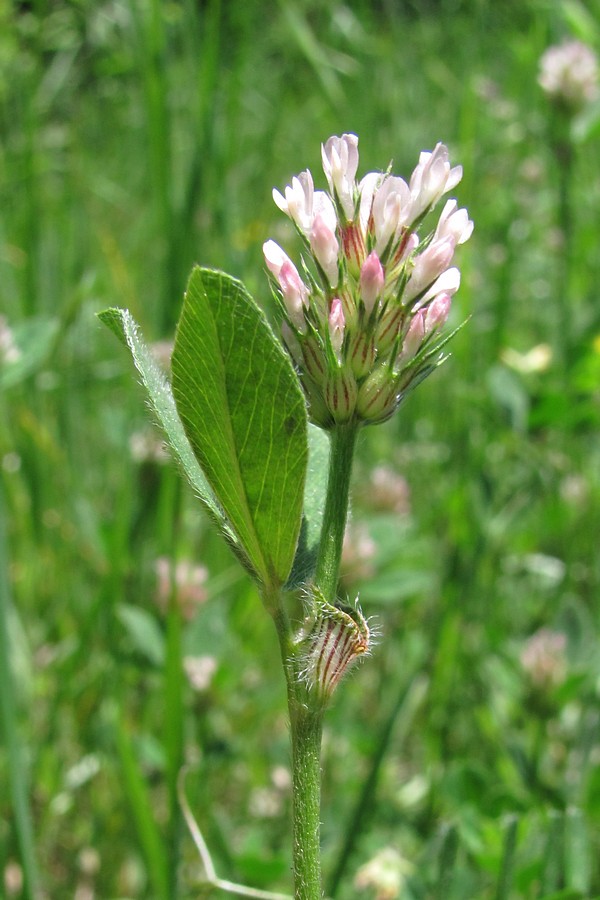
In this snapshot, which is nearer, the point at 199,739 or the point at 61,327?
the point at 199,739

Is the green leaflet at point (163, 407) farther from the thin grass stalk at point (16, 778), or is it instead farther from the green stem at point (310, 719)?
the thin grass stalk at point (16, 778)

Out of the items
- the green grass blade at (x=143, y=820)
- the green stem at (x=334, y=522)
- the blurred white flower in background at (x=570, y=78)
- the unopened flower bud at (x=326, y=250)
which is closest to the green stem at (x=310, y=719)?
the green stem at (x=334, y=522)

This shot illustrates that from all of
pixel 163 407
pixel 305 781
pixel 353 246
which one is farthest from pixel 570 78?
pixel 305 781

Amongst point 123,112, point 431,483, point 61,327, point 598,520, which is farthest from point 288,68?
point 123,112

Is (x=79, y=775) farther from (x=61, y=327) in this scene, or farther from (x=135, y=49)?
(x=135, y=49)

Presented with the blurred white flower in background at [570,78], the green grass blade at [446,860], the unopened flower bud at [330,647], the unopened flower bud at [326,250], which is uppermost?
the blurred white flower in background at [570,78]

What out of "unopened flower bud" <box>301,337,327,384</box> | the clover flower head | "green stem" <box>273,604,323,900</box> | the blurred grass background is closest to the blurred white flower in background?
the blurred grass background
